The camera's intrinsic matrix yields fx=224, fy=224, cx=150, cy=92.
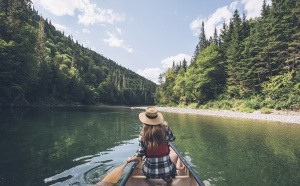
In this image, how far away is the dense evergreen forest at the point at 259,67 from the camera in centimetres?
3366

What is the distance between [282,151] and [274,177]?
4.53 m

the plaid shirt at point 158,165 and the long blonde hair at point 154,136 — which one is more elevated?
the long blonde hair at point 154,136

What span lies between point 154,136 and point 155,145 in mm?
193

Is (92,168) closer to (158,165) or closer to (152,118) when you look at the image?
(158,165)

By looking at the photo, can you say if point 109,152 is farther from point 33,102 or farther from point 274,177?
point 33,102

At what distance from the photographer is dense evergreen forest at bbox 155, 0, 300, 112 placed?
33656 mm

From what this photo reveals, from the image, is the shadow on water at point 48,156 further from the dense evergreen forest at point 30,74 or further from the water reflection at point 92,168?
the dense evergreen forest at point 30,74

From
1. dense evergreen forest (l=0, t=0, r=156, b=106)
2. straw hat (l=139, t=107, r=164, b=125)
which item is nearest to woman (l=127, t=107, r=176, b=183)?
straw hat (l=139, t=107, r=164, b=125)

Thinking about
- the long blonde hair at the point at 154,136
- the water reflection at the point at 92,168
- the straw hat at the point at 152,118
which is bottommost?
the water reflection at the point at 92,168

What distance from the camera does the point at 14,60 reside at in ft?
116

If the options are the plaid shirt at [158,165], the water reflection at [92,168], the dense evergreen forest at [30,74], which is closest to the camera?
the plaid shirt at [158,165]

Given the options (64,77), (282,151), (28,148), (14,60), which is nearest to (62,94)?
(64,77)

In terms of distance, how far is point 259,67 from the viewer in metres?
40.6

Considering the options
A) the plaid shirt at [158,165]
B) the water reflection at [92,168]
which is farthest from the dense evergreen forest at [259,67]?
the plaid shirt at [158,165]
